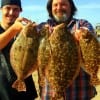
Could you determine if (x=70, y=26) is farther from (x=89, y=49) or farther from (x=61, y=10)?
(x=89, y=49)

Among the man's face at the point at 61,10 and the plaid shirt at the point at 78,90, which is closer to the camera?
the man's face at the point at 61,10

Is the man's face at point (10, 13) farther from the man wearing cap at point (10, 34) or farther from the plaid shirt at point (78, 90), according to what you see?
the plaid shirt at point (78, 90)

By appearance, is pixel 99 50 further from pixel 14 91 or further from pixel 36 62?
pixel 14 91

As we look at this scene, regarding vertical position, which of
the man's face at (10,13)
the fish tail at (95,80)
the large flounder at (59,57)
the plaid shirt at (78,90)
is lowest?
the plaid shirt at (78,90)

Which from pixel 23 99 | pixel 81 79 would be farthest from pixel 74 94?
pixel 23 99

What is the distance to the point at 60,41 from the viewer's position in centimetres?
633

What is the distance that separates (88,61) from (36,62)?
63 centimetres

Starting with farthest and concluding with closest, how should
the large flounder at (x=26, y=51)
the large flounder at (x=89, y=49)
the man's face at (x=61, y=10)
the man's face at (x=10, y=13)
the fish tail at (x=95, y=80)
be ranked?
the man's face at (x=10, y=13) → the man's face at (x=61, y=10) → the fish tail at (x=95, y=80) → the large flounder at (x=26, y=51) → the large flounder at (x=89, y=49)

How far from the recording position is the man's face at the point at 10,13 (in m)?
7.11

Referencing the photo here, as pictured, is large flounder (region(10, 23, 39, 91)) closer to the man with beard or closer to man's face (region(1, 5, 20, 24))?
the man with beard

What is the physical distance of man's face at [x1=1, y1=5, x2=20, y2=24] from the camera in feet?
23.3

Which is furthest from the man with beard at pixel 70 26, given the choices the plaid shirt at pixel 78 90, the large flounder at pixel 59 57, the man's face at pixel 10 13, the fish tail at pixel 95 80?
the fish tail at pixel 95 80

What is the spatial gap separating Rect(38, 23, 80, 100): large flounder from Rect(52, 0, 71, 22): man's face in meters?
0.46

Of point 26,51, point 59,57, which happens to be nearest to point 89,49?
point 59,57
